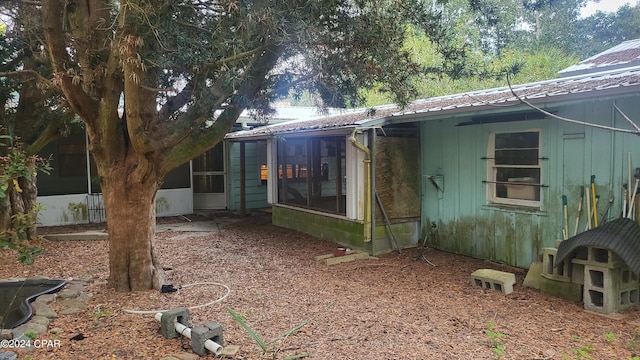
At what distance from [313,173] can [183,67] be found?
15.4 feet

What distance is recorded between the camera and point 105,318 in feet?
13.0

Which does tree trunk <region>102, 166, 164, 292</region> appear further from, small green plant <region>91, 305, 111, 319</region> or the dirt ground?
small green plant <region>91, 305, 111, 319</region>

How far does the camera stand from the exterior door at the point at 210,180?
11.9 m

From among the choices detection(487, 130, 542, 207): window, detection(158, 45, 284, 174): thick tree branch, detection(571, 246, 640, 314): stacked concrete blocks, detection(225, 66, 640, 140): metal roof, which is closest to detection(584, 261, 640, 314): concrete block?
detection(571, 246, 640, 314): stacked concrete blocks

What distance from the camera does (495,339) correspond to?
11.7 ft

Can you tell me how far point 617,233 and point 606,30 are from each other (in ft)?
60.6

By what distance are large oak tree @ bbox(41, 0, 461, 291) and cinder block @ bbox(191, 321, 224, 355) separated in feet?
5.98

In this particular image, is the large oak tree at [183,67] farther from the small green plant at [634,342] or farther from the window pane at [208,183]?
the window pane at [208,183]

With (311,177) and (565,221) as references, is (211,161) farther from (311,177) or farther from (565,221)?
(565,221)

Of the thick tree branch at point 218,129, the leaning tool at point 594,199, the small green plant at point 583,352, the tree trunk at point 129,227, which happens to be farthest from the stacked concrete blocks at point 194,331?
the leaning tool at point 594,199

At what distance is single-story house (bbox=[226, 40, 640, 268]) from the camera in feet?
15.9

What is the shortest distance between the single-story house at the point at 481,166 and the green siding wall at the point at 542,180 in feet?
0.04

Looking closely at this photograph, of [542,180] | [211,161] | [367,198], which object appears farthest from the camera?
[211,161]

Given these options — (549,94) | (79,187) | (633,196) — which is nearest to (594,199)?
(633,196)
